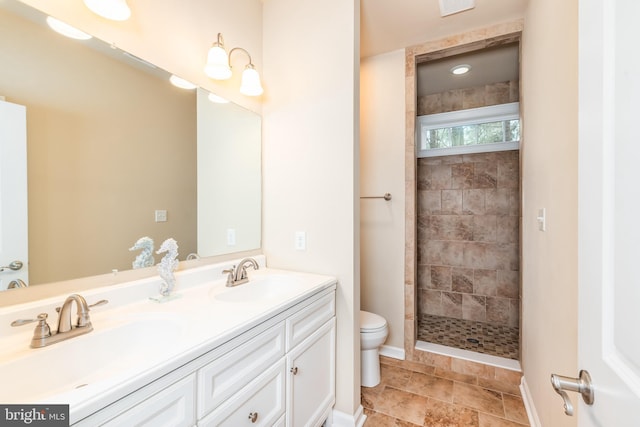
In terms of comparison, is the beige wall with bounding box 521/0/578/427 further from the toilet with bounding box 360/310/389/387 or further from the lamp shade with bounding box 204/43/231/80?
the lamp shade with bounding box 204/43/231/80

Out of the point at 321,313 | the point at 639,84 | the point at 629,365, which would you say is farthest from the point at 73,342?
the point at 639,84

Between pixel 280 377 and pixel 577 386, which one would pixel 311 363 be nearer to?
pixel 280 377

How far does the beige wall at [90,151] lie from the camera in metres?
0.94

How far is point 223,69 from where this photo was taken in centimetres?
151

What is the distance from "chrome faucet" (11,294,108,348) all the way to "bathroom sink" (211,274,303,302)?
544 millimetres

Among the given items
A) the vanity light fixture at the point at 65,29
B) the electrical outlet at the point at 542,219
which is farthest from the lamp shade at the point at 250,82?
the electrical outlet at the point at 542,219

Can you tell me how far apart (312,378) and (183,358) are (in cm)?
85

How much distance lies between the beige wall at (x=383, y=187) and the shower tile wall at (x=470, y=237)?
1103 mm

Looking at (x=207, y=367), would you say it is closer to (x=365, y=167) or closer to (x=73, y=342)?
(x=73, y=342)

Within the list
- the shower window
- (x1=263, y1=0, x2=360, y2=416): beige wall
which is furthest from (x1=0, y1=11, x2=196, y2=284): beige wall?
the shower window

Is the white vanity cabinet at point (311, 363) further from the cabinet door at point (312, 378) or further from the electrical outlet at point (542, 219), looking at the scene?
the electrical outlet at point (542, 219)

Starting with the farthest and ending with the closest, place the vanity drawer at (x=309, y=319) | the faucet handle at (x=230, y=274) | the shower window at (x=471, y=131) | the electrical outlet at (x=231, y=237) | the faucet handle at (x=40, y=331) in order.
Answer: the shower window at (x=471, y=131), the electrical outlet at (x=231, y=237), the faucet handle at (x=230, y=274), the vanity drawer at (x=309, y=319), the faucet handle at (x=40, y=331)

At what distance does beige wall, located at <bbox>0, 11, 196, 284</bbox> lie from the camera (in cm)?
94

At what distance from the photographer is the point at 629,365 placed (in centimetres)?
44
